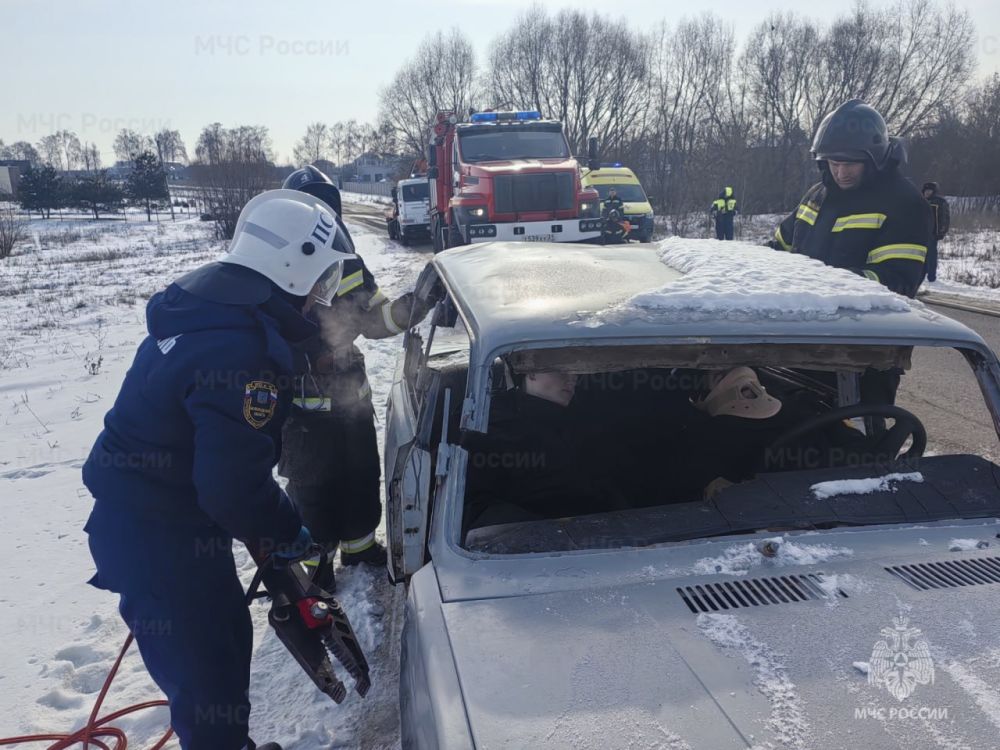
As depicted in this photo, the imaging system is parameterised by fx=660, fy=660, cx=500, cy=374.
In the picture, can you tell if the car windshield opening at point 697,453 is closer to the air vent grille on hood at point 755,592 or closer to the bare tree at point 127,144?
the air vent grille on hood at point 755,592

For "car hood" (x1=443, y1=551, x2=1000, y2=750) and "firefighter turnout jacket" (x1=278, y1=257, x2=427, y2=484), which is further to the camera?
"firefighter turnout jacket" (x1=278, y1=257, x2=427, y2=484)

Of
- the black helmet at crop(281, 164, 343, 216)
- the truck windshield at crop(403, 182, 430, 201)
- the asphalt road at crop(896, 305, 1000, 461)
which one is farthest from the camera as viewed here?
the truck windshield at crop(403, 182, 430, 201)

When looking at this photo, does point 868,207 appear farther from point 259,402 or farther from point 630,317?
point 259,402

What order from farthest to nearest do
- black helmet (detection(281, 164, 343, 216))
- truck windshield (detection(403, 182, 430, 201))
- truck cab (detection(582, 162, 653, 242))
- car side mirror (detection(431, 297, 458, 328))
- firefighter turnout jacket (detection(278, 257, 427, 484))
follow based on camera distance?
truck windshield (detection(403, 182, 430, 201)) → truck cab (detection(582, 162, 653, 242)) → black helmet (detection(281, 164, 343, 216)) → firefighter turnout jacket (detection(278, 257, 427, 484)) → car side mirror (detection(431, 297, 458, 328))

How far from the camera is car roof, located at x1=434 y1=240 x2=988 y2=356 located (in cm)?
194

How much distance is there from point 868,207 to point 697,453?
186cm

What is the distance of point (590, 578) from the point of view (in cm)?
167

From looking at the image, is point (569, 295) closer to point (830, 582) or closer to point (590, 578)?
point (590, 578)

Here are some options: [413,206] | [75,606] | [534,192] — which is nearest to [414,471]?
[75,606]

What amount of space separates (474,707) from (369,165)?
319 feet

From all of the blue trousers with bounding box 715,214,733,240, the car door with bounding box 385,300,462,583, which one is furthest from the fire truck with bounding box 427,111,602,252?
the car door with bounding box 385,300,462,583

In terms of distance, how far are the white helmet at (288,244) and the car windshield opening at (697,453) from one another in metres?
0.70

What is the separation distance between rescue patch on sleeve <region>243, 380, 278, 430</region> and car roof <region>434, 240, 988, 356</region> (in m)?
0.61

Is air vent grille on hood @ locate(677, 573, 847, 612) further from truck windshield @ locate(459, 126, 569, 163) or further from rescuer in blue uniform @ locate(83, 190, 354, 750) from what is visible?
truck windshield @ locate(459, 126, 569, 163)
